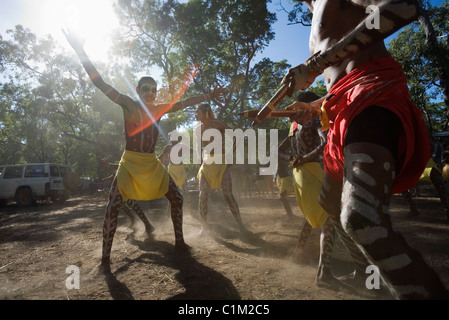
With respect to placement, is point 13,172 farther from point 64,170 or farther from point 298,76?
point 298,76

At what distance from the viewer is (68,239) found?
188 inches

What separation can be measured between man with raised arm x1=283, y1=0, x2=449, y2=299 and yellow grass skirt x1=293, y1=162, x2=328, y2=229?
1251 millimetres

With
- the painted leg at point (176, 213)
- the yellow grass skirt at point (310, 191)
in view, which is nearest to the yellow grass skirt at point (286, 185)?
the yellow grass skirt at point (310, 191)

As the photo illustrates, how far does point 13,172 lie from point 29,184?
4.21 feet

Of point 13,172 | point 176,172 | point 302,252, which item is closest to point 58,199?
point 13,172

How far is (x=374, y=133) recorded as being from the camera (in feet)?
4.32

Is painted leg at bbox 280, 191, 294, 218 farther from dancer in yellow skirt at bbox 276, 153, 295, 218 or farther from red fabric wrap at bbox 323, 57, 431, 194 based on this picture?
red fabric wrap at bbox 323, 57, 431, 194

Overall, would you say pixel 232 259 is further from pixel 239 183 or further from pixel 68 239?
pixel 239 183

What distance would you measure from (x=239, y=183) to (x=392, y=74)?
13.9 metres

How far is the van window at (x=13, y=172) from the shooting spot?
43.8 feet

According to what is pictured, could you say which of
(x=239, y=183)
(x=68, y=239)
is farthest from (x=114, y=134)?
(x=68, y=239)

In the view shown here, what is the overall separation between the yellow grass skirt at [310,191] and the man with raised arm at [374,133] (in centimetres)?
125

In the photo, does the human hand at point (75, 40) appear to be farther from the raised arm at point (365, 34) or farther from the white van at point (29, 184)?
the white van at point (29, 184)

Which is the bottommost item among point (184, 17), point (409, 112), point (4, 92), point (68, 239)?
point (68, 239)
